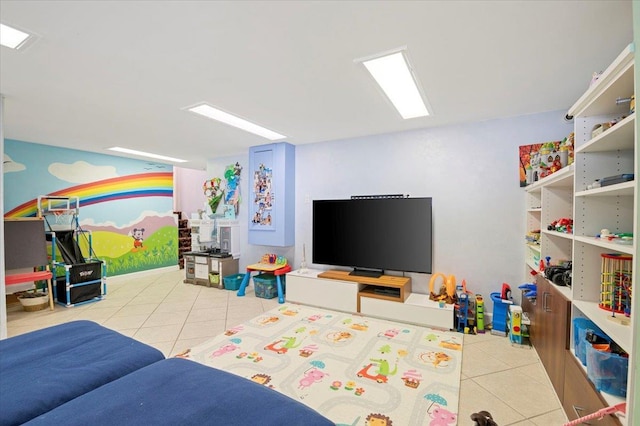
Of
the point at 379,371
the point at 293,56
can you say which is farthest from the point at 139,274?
the point at 293,56

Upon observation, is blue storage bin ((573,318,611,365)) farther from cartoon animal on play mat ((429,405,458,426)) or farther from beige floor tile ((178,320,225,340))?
beige floor tile ((178,320,225,340))

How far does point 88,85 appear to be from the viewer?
2416mm

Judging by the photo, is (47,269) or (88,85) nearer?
(88,85)

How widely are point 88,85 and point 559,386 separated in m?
4.35

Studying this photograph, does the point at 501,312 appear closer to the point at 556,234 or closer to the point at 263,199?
the point at 556,234

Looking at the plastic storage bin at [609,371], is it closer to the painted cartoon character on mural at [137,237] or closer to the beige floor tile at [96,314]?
the beige floor tile at [96,314]

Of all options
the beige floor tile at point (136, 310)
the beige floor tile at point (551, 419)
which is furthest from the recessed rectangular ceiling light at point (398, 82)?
the beige floor tile at point (136, 310)

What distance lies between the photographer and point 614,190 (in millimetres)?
1381

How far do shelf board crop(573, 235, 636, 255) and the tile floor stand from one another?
118 centimetres

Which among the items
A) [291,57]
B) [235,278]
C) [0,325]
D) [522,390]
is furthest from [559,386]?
[0,325]

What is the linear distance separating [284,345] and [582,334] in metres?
2.31

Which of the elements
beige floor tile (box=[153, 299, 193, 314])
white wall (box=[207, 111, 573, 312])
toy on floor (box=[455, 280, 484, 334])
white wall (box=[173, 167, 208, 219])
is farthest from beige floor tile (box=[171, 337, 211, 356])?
white wall (box=[173, 167, 208, 219])

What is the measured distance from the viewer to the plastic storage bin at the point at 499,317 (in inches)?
120

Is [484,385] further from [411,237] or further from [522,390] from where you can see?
[411,237]
